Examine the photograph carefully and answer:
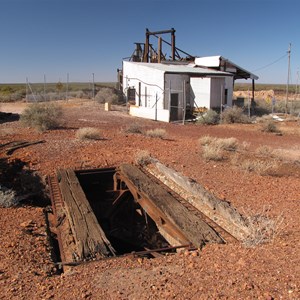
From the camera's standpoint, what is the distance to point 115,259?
492 centimetres

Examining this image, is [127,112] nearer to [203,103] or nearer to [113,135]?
[203,103]

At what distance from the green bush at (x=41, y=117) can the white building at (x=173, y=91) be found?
7905 millimetres

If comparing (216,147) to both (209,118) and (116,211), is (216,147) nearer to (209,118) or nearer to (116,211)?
(116,211)

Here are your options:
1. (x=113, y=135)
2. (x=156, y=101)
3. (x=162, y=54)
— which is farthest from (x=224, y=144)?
(x=162, y=54)

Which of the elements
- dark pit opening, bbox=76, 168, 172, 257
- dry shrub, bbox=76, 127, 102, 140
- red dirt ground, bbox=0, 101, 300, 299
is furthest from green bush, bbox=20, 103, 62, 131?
red dirt ground, bbox=0, 101, 300, 299

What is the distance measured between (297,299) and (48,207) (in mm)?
5452

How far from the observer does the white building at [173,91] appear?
23656 mm

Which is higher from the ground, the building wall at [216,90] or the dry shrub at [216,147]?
the building wall at [216,90]

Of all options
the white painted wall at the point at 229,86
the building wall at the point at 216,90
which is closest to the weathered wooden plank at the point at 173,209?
the building wall at the point at 216,90

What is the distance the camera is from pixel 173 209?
6.81 metres

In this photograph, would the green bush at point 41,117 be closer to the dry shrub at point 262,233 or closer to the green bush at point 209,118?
the green bush at point 209,118

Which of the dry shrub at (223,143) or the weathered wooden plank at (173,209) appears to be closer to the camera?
the weathered wooden plank at (173,209)

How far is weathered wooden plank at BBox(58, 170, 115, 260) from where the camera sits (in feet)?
17.3

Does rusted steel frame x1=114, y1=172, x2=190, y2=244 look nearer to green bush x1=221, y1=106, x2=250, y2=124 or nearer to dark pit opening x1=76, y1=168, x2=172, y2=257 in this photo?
dark pit opening x1=76, y1=168, x2=172, y2=257
